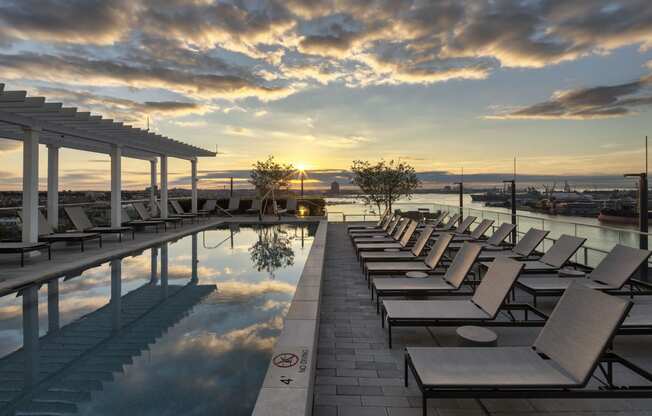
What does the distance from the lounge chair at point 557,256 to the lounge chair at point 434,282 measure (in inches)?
52.0

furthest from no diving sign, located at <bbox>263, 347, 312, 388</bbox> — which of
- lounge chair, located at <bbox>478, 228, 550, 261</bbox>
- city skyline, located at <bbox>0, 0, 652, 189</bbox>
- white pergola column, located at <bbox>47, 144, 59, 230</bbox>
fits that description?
white pergola column, located at <bbox>47, 144, 59, 230</bbox>

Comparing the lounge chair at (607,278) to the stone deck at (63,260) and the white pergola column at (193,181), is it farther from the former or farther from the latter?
the white pergola column at (193,181)

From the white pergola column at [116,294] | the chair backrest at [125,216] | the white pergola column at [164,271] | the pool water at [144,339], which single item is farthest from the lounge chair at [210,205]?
the pool water at [144,339]

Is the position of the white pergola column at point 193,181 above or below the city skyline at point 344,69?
below

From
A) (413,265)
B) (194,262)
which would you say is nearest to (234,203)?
(194,262)

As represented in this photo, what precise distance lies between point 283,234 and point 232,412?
11.3 meters

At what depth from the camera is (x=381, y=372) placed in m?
3.26

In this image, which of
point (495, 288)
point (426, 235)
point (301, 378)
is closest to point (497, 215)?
point (426, 235)

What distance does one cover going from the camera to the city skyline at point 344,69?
9109 mm

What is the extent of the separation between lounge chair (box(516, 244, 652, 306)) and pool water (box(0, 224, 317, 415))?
3.40 m

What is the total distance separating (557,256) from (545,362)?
4249mm

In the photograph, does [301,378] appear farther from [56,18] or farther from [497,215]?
[56,18]

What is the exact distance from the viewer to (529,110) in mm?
18656

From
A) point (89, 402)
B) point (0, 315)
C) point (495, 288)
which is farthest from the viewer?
point (0, 315)
